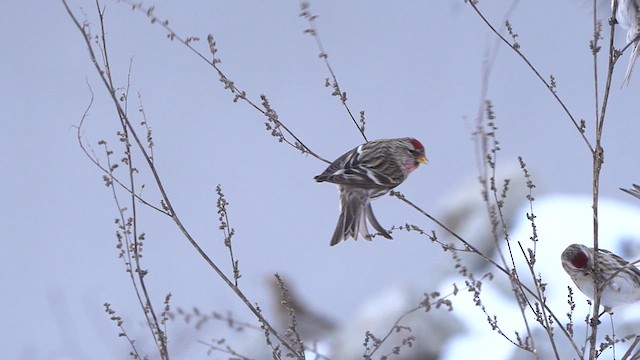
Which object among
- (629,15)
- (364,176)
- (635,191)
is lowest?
(635,191)

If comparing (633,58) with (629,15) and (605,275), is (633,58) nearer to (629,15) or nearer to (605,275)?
(629,15)

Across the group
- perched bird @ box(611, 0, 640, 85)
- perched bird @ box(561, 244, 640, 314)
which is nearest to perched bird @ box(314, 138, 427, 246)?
perched bird @ box(561, 244, 640, 314)

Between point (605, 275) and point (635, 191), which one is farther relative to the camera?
point (605, 275)

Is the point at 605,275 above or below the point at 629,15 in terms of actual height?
below

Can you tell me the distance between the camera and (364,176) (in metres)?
1.73

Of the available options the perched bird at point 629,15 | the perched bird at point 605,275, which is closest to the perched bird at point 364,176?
the perched bird at point 605,275

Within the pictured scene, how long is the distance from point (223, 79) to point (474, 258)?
3879 mm

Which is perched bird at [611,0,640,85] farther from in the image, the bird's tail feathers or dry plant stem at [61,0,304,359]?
dry plant stem at [61,0,304,359]

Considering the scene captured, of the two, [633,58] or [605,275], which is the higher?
[633,58]

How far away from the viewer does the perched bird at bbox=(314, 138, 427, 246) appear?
66.5 inches

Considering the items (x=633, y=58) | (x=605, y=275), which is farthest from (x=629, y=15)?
(x=605, y=275)

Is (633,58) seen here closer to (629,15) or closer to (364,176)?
(629,15)

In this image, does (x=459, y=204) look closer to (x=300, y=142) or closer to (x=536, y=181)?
A: (x=536, y=181)

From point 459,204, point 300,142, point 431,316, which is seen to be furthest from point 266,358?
point 300,142
